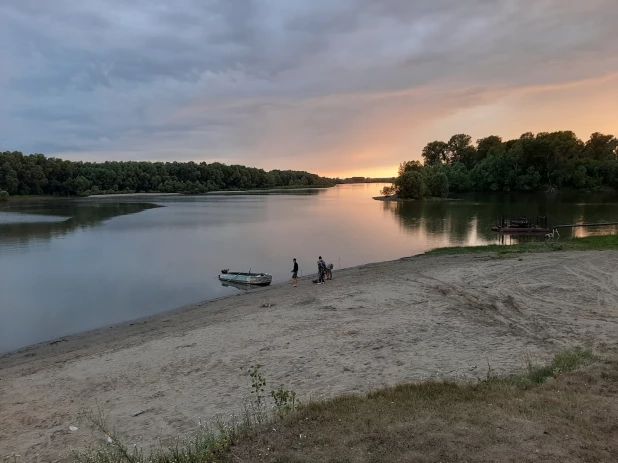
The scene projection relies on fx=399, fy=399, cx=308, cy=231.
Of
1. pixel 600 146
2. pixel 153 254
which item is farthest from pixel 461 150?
pixel 153 254

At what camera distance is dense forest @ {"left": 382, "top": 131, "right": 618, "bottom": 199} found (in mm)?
105062

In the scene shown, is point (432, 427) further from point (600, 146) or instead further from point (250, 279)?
point (600, 146)

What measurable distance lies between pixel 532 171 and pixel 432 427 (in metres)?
124

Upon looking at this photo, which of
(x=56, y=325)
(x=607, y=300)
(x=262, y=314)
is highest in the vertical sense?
(x=607, y=300)

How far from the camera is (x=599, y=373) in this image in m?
7.04

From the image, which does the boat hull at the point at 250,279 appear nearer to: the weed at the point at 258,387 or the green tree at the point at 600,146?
the weed at the point at 258,387

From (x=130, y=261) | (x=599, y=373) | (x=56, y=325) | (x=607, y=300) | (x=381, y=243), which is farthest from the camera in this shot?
(x=381, y=243)

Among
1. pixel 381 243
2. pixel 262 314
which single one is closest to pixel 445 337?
pixel 262 314

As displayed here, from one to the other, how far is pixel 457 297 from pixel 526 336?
4589mm

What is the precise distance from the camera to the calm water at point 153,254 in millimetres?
20969

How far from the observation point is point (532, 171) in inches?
4382

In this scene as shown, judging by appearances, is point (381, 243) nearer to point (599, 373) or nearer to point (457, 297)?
point (457, 297)

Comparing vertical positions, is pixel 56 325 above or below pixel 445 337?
below

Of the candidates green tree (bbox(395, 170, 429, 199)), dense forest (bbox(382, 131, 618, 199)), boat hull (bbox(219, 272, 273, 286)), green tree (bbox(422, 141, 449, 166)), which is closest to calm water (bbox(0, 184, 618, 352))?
boat hull (bbox(219, 272, 273, 286))
